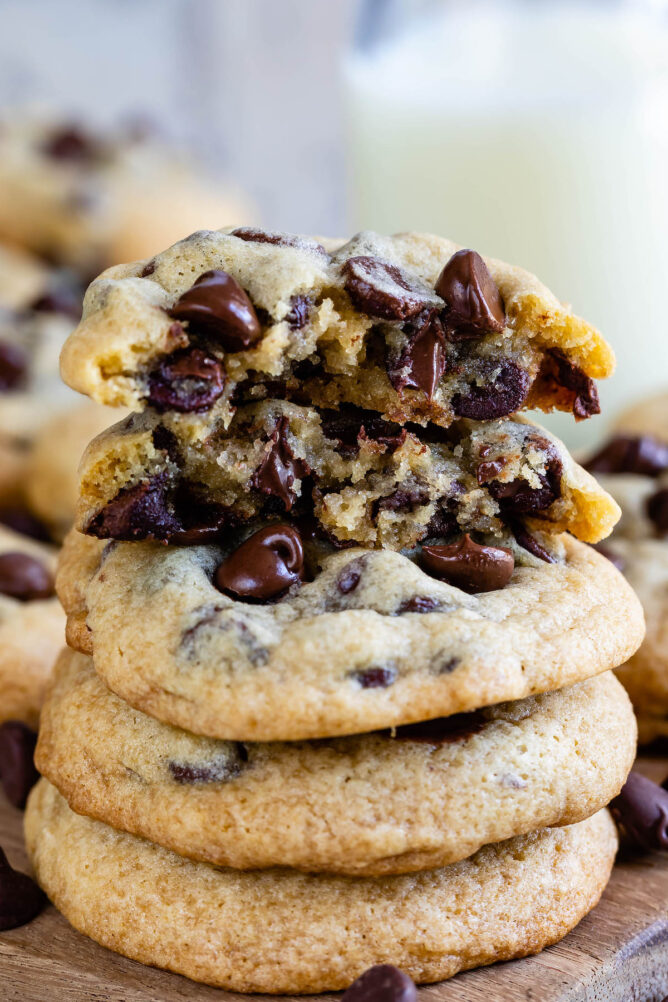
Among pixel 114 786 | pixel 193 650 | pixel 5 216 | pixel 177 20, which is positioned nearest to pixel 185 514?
pixel 193 650

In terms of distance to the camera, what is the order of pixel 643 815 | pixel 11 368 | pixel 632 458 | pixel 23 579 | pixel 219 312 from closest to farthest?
1. pixel 219 312
2. pixel 643 815
3. pixel 23 579
4. pixel 632 458
5. pixel 11 368

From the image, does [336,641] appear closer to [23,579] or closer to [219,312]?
[219,312]

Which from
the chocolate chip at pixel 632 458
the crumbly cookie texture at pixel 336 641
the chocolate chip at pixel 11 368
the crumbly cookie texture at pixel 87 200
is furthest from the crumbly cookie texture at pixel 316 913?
the crumbly cookie texture at pixel 87 200

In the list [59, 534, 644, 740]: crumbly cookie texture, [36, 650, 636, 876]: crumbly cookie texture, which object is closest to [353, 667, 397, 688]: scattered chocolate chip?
[59, 534, 644, 740]: crumbly cookie texture

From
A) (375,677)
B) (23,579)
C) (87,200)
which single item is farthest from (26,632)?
(87,200)

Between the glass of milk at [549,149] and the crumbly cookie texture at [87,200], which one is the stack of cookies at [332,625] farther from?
the crumbly cookie texture at [87,200]

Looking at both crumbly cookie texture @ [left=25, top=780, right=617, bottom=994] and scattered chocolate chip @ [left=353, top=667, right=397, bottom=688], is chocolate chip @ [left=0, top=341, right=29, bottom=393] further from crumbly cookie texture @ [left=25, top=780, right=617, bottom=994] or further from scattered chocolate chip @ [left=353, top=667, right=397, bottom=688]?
scattered chocolate chip @ [left=353, top=667, right=397, bottom=688]

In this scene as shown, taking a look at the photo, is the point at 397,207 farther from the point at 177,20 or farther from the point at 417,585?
the point at 177,20
